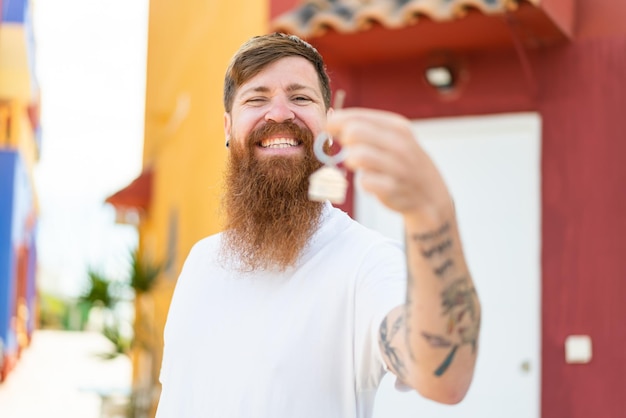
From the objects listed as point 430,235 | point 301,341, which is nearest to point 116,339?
point 301,341

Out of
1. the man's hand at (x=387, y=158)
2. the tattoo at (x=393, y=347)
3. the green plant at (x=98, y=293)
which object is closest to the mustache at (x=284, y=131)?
the tattoo at (x=393, y=347)

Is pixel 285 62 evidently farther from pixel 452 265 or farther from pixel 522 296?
pixel 522 296

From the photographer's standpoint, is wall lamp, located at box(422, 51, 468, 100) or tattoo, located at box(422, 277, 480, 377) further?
wall lamp, located at box(422, 51, 468, 100)

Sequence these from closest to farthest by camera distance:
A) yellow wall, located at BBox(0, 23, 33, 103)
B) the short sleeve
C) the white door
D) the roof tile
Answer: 1. the short sleeve
2. the roof tile
3. the white door
4. yellow wall, located at BBox(0, 23, 33, 103)

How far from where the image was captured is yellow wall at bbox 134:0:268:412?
31.2ft

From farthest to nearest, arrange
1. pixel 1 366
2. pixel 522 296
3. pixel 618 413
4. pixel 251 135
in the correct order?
pixel 1 366
pixel 522 296
pixel 618 413
pixel 251 135

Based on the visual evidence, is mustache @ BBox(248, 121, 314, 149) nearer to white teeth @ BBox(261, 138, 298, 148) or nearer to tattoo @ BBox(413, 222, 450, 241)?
white teeth @ BBox(261, 138, 298, 148)

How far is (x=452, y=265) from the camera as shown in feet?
5.01

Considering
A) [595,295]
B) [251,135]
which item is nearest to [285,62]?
[251,135]

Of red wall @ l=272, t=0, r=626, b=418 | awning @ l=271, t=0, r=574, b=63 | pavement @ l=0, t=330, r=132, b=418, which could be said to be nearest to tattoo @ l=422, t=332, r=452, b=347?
awning @ l=271, t=0, r=574, b=63

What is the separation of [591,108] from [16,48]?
34.3 ft

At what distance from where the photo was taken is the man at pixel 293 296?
1.59m

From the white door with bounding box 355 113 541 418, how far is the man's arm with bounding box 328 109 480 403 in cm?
485

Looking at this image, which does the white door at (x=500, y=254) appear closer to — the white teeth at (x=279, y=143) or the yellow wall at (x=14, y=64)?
the white teeth at (x=279, y=143)
